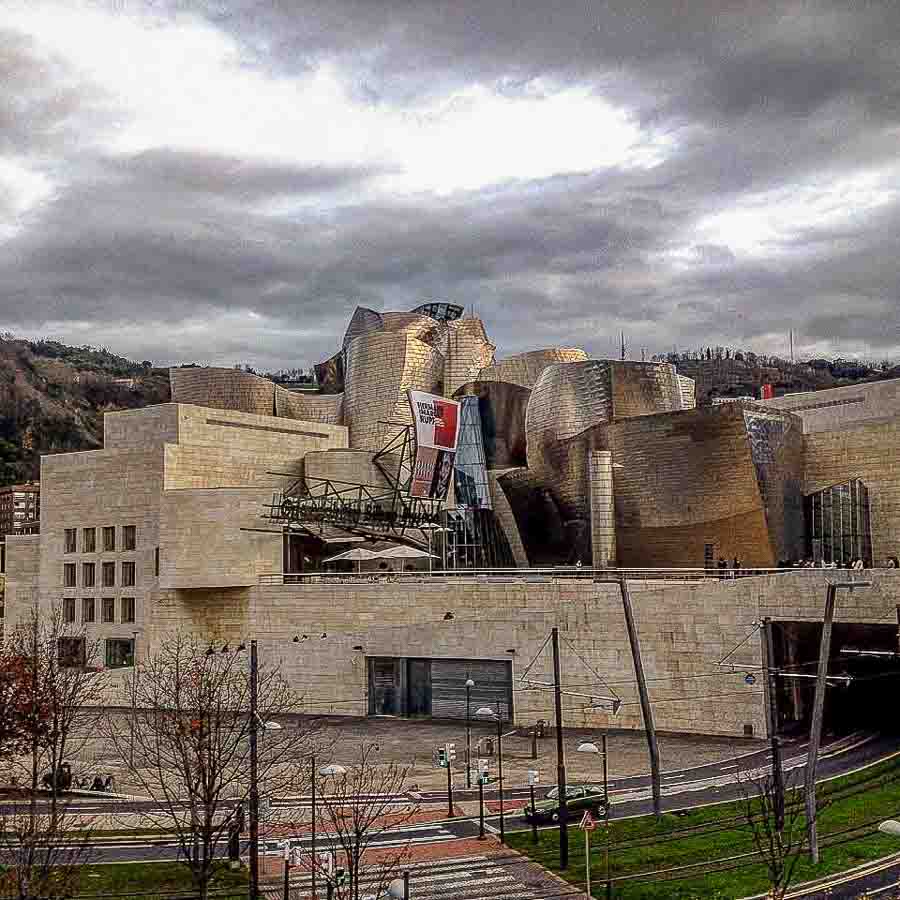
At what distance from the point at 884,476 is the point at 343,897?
4065cm

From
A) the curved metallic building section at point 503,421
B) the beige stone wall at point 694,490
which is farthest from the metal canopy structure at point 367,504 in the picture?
the beige stone wall at point 694,490

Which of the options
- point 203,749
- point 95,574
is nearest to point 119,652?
point 95,574

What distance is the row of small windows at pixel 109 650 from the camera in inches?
2132

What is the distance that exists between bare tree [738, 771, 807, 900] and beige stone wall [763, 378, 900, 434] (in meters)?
40.3

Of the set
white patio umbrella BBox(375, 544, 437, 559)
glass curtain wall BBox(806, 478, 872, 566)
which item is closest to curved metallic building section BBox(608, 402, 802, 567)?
glass curtain wall BBox(806, 478, 872, 566)

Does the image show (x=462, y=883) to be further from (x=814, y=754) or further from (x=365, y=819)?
(x=814, y=754)

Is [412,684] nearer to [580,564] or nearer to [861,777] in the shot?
[580,564]

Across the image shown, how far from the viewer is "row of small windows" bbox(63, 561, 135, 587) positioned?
54666mm

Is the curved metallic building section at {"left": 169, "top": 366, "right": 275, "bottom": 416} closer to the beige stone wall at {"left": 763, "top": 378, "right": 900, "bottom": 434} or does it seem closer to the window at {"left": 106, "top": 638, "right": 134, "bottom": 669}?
the window at {"left": 106, "top": 638, "right": 134, "bottom": 669}

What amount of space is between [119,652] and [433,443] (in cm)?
1933

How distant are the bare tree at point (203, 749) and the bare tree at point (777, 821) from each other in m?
9.26

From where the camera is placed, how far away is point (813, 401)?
73.6 meters

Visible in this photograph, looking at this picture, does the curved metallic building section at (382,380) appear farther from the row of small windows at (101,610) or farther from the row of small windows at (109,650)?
the row of small windows at (109,650)

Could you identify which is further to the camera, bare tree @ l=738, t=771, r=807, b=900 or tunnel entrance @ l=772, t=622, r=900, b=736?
tunnel entrance @ l=772, t=622, r=900, b=736
